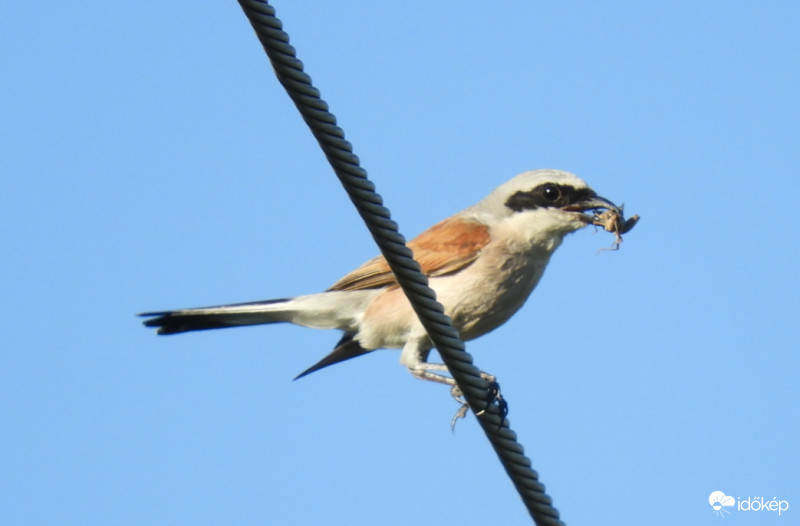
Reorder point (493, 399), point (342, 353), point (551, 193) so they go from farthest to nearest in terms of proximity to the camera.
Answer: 1. point (342, 353)
2. point (551, 193)
3. point (493, 399)

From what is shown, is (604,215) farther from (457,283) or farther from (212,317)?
(212,317)

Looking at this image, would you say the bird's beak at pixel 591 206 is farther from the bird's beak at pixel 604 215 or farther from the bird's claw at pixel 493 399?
the bird's claw at pixel 493 399

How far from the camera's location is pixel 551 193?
521cm

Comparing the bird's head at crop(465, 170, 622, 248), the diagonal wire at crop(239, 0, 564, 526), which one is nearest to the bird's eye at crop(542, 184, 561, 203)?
the bird's head at crop(465, 170, 622, 248)

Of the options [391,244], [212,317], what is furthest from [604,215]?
[391,244]

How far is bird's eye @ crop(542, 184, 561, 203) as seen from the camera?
5.20 metres

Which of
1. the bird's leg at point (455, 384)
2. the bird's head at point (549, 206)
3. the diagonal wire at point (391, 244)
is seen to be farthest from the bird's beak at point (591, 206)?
the diagonal wire at point (391, 244)

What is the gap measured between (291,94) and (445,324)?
828 millimetres

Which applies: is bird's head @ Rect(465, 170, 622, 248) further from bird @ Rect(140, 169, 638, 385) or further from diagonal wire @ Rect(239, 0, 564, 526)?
diagonal wire @ Rect(239, 0, 564, 526)

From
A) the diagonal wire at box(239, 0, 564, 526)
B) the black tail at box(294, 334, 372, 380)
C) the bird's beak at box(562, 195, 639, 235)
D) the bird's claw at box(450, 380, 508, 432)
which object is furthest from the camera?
the black tail at box(294, 334, 372, 380)

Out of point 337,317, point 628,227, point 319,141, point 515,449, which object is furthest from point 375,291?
point 319,141

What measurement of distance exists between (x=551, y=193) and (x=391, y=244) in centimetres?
272

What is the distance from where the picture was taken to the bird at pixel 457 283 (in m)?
4.98

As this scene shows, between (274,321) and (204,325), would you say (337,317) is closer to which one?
(274,321)
